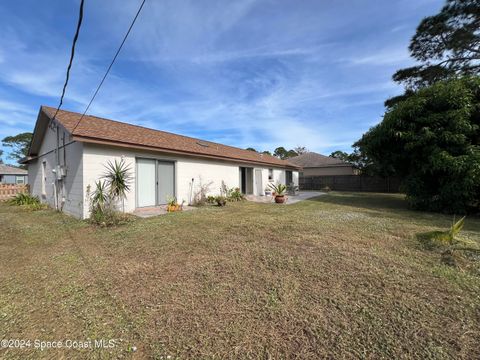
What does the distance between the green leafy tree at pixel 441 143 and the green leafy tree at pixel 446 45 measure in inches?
166

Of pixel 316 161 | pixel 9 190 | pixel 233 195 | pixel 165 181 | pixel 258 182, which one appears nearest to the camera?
pixel 165 181

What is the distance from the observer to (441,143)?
26.8 feet

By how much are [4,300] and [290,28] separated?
8589mm

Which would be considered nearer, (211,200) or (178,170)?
(178,170)

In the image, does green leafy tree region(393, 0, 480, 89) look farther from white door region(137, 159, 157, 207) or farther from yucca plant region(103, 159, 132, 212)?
yucca plant region(103, 159, 132, 212)

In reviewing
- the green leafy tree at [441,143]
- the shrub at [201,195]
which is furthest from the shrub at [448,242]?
the shrub at [201,195]

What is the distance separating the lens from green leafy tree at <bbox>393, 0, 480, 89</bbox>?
10.1m

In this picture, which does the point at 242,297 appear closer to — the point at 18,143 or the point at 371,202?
the point at 371,202

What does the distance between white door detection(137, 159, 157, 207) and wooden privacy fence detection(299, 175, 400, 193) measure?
55.0 ft

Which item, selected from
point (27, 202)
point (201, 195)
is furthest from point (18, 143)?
point (201, 195)

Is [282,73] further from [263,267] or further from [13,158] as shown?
[13,158]

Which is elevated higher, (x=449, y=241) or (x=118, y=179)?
(x=118, y=179)

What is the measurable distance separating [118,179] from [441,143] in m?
11.7

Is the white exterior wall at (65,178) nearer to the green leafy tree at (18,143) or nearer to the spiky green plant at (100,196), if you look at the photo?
the spiky green plant at (100,196)
